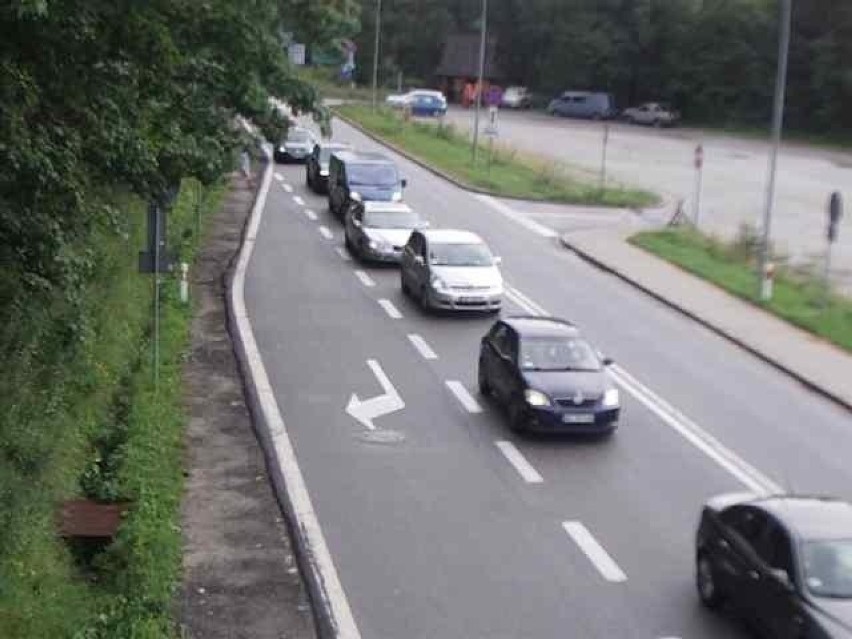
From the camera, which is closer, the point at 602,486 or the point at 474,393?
the point at 602,486

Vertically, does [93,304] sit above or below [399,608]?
above

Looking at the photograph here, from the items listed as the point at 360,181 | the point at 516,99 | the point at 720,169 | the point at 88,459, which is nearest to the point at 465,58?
the point at 516,99

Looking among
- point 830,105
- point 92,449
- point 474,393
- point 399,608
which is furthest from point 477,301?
point 830,105

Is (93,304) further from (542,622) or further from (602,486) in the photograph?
(542,622)

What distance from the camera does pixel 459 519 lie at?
16719mm

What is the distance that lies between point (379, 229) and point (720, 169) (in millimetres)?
32773

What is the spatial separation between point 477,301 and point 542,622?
14969 millimetres

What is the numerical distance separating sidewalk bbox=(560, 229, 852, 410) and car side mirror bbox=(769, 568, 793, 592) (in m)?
10.6

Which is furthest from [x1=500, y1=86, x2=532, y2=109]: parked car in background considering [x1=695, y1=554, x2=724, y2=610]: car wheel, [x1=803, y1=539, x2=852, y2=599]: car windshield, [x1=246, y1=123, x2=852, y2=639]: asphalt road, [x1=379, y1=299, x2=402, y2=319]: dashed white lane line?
[x1=803, y1=539, x2=852, y2=599]: car windshield

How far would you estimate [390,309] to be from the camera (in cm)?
2914

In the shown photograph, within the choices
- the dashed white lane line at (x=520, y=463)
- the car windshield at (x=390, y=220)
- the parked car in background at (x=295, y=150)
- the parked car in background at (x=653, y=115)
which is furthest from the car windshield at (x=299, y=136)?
the parked car in background at (x=653, y=115)

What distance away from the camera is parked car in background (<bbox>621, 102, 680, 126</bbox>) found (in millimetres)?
94062

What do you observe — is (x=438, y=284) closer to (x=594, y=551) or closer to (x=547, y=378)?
(x=547, y=378)

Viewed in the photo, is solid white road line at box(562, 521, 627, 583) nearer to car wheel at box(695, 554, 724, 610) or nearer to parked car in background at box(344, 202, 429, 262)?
car wheel at box(695, 554, 724, 610)
